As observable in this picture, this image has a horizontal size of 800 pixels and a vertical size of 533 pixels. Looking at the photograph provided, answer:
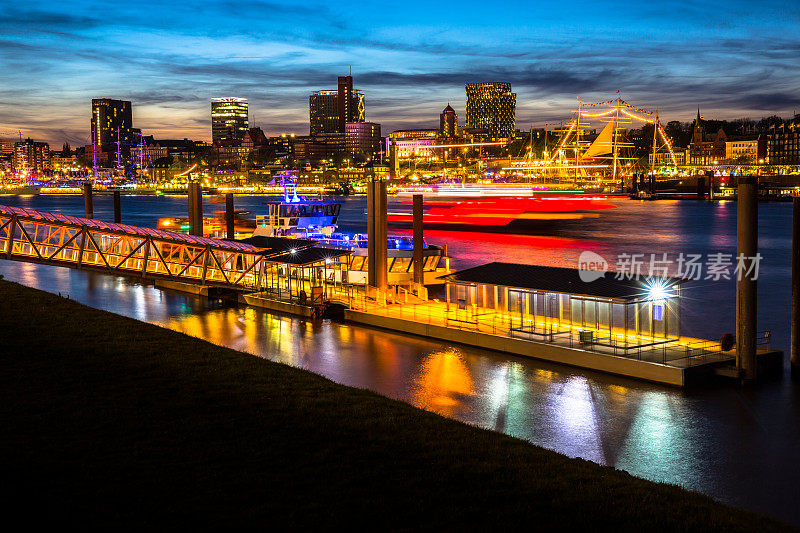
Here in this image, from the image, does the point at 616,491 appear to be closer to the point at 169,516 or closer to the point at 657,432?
the point at 169,516

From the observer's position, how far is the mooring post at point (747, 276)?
19.8m

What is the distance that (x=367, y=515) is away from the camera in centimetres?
865

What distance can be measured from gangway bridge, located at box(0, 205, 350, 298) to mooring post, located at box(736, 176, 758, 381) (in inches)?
642

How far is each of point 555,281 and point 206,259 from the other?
15.7 metres

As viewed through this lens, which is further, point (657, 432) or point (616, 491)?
point (657, 432)

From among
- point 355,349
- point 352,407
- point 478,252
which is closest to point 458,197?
point 478,252

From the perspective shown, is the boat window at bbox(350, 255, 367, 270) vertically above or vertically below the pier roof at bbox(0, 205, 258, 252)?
below

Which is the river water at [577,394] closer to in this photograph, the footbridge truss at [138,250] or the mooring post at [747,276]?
the mooring post at [747,276]

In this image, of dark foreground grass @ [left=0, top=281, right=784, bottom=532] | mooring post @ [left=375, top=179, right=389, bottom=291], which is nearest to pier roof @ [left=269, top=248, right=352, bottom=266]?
mooring post @ [left=375, top=179, right=389, bottom=291]

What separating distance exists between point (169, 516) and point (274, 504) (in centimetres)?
110

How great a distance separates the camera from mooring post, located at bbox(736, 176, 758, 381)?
19.8 metres

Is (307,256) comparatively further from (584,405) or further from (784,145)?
(784,145)

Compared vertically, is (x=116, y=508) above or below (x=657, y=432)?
above

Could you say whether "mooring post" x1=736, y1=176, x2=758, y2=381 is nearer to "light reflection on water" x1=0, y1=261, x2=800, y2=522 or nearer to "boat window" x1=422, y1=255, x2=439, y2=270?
"light reflection on water" x1=0, y1=261, x2=800, y2=522
